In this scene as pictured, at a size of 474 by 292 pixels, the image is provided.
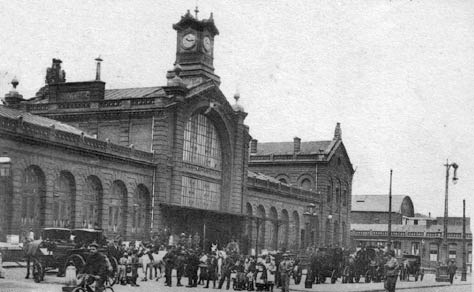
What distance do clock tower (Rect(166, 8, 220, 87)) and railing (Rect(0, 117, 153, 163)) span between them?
946cm

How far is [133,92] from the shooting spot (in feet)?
159

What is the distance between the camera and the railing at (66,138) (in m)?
31.7

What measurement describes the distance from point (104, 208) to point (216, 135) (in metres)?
13.6

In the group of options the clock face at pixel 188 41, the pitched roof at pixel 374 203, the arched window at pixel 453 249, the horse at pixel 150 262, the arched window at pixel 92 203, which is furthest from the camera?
the pitched roof at pixel 374 203

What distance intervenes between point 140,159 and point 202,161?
24.6ft

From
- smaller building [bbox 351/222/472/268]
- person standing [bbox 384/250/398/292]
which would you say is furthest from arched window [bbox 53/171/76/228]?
smaller building [bbox 351/222/472/268]

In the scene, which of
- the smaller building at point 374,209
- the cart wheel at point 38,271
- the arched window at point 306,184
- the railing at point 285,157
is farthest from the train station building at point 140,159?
the smaller building at point 374,209

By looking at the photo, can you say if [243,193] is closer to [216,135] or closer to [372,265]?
[216,135]

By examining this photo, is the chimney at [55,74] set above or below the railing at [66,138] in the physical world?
above

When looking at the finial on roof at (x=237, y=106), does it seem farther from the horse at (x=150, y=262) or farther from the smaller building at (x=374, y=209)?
the smaller building at (x=374, y=209)

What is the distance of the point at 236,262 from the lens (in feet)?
91.0

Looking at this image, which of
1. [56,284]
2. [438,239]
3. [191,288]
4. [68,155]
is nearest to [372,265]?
[191,288]

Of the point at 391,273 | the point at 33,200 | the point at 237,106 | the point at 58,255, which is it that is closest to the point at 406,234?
the point at 237,106

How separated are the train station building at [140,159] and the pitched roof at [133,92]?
0.12 meters
